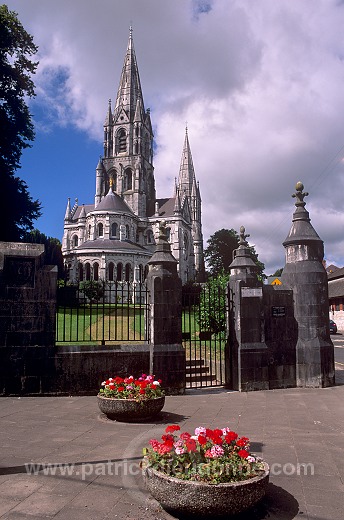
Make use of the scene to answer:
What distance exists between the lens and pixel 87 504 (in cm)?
376

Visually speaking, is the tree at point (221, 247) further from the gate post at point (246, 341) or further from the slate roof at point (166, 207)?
the gate post at point (246, 341)

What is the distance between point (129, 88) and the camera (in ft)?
279

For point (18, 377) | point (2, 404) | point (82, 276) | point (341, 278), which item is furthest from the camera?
point (82, 276)

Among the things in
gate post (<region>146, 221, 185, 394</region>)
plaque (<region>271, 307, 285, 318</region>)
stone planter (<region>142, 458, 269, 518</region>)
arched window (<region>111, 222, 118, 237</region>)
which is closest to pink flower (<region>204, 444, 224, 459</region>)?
stone planter (<region>142, 458, 269, 518</region>)

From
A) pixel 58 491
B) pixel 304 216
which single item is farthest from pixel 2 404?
pixel 304 216

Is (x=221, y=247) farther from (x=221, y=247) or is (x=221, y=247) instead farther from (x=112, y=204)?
(x=112, y=204)

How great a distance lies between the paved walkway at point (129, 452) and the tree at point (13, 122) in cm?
1924

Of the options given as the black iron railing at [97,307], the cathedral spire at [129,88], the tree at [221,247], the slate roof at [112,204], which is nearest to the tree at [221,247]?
the tree at [221,247]

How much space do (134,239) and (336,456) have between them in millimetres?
70053

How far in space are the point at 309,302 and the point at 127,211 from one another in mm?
63097

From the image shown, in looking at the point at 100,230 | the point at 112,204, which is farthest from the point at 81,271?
the point at 112,204

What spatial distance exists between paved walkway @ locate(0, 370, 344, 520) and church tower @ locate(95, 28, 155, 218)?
7082 centimetres

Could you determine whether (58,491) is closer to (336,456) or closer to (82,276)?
(336,456)

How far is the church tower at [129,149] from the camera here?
78938 mm
